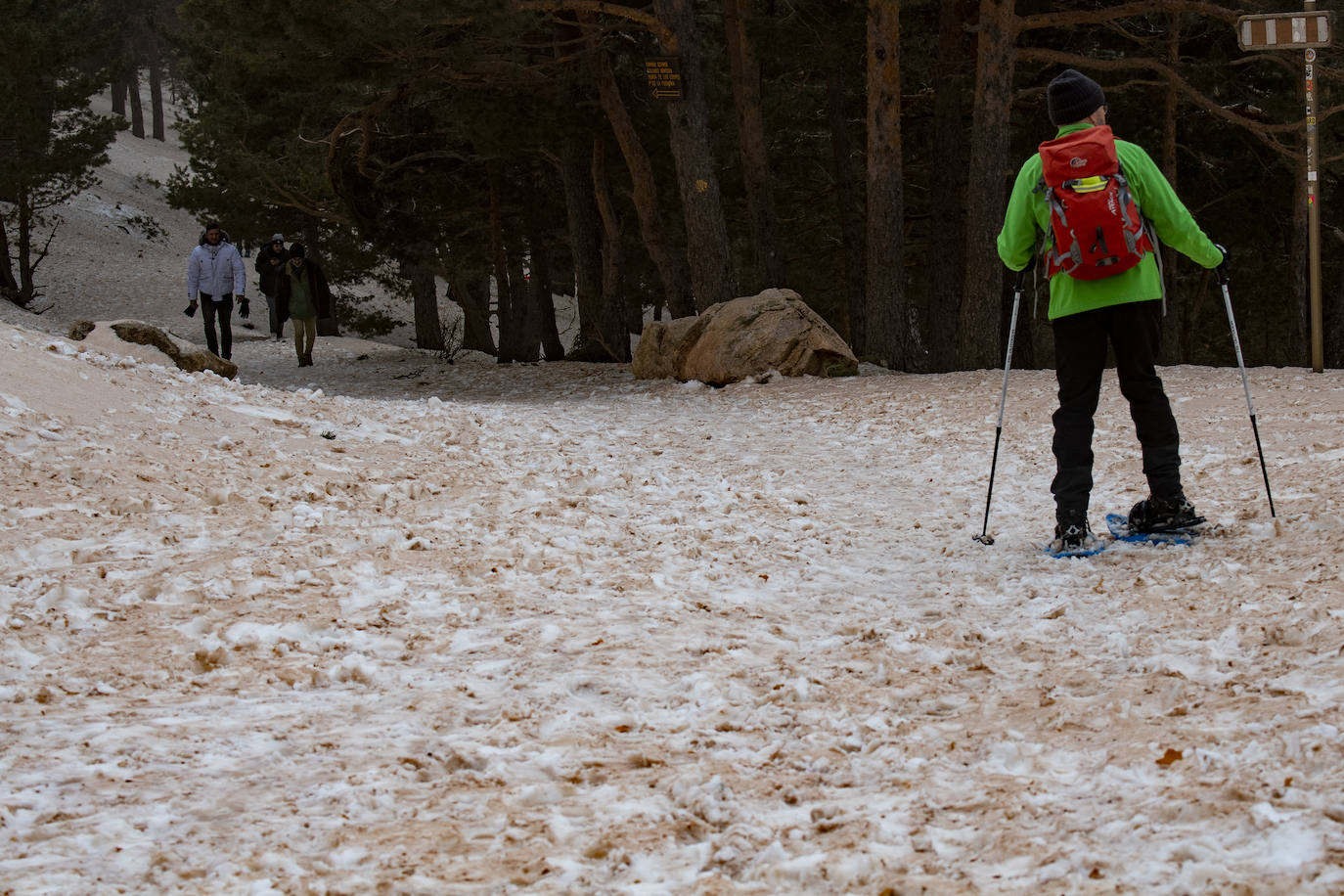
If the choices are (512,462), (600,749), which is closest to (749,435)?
(512,462)

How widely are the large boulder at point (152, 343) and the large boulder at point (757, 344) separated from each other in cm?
524

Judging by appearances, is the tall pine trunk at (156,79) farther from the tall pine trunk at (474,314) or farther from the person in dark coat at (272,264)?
the person in dark coat at (272,264)

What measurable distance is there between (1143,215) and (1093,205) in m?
0.39

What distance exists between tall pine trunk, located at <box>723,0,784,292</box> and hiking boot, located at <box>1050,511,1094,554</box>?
12.5 metres

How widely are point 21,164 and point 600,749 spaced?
27.7 m

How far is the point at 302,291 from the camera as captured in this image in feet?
61.1

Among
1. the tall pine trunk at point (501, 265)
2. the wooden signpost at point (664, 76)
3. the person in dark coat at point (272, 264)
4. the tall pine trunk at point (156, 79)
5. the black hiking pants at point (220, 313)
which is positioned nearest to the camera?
the black hiking pants at point (220, 313)

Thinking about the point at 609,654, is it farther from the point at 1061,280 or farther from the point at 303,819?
the point at 1061,280

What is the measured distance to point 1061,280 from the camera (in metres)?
5.35

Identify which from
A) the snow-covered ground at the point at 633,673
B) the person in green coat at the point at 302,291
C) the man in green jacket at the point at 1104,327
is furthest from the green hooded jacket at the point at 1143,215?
the person in green coat at the point at 302,291

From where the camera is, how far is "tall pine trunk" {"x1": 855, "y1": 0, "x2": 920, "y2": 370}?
48.4 feet

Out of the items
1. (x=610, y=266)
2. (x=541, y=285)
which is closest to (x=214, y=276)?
(x=610, y=266)

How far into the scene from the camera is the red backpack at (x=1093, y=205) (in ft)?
16.6

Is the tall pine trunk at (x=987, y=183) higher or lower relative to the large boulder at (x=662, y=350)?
higher
